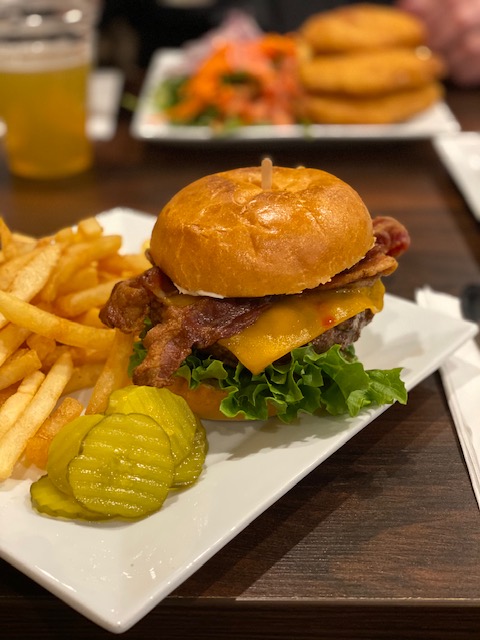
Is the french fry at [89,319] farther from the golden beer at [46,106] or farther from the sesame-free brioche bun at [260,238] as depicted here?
the golden beer at [46,106]

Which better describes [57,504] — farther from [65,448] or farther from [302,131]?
[302,131]

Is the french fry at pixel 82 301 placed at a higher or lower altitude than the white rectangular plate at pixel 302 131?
higher

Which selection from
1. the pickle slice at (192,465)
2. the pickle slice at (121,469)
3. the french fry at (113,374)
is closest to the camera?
the pickle slice at (121,469)

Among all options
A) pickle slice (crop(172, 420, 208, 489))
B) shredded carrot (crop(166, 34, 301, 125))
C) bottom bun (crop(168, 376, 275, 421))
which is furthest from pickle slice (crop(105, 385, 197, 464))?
shredded carrot (crop(166, 34, 301, 125))

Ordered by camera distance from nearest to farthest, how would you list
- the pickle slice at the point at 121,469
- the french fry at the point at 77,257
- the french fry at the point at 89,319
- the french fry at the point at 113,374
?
the pickle slice at the point at 121,469
the french fry at the point at 113,374
the french fry at the point at 77,257
the french fry at the point at 89,319

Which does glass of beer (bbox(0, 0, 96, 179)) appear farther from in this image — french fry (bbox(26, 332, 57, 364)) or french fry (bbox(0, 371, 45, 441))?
french fry (bbox(0, 371, 45, 441))

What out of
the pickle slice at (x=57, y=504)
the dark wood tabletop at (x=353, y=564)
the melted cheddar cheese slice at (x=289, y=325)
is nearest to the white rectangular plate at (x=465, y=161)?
the dark wood tabletop at (x=353, y=564)
